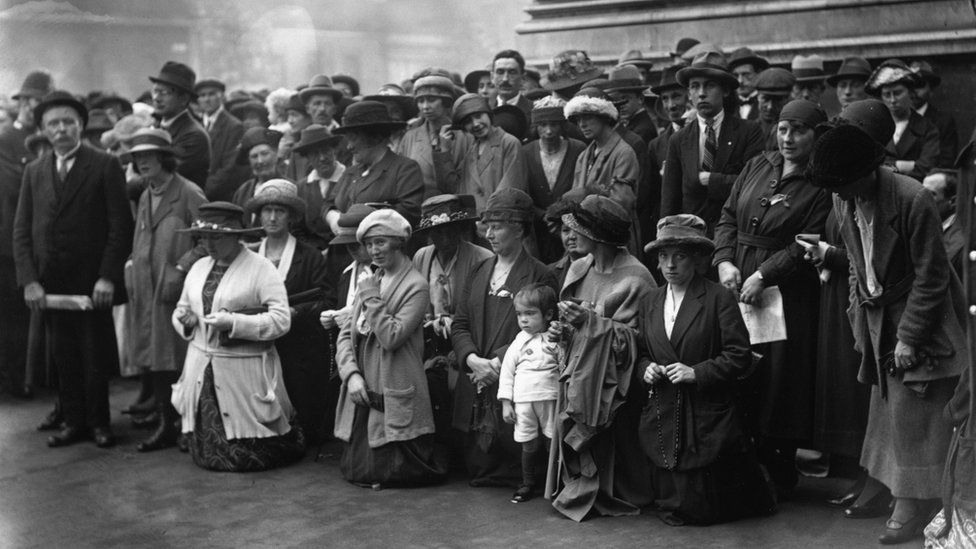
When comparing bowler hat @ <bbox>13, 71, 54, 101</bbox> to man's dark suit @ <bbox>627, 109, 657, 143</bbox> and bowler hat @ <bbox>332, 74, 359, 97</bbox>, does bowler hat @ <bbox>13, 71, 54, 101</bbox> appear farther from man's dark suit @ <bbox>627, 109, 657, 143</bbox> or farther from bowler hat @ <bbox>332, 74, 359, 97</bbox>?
man's dark suit @ <bbox>627, 109, 657, 143</bbox>

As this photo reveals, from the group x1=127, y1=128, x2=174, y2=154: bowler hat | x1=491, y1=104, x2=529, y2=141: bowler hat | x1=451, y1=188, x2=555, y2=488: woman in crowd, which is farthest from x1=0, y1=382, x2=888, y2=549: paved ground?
x1=491, y1=104, x2=529, y2=141: bowler hat

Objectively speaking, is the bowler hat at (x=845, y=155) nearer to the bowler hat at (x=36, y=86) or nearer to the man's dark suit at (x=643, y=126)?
the man's dark suit at (x=643, y=126)

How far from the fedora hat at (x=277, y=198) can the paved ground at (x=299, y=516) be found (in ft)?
6.07

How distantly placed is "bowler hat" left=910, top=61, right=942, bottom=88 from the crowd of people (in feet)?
0.14

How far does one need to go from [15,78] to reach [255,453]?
734 centimetres

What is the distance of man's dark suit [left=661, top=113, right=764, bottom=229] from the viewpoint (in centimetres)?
800

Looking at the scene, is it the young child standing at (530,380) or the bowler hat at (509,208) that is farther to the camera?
the bowler hat at (509,208)

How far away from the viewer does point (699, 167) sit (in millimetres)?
8094

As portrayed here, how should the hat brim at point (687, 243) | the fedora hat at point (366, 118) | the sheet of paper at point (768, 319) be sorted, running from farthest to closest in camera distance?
the fedora hat at point (366, 118), the sheet of paper at point (768, 319), the hat brim at point (687, 243)

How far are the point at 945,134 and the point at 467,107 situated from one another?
3502 millimetres

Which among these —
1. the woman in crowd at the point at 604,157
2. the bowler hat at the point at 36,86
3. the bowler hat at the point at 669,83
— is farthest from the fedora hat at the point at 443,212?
the bowler hat at the point at 36,86

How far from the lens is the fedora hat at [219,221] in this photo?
8.45 metres

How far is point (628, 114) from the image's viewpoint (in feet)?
31.1

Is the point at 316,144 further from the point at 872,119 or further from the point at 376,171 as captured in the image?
the point at 872,119
